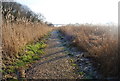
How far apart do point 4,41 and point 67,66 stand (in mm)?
2388

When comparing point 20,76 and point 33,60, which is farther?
point 33,60

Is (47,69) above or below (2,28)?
below

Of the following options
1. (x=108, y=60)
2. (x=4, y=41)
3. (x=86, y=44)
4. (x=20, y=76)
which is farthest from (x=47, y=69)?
(x=86, y=44)

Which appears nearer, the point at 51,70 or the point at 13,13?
the point at 51,70

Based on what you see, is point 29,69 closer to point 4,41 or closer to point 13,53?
point 13,53

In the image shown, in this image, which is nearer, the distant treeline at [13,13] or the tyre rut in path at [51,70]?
the tyre rut in path at [51,70]

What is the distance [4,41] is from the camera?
5281 mm

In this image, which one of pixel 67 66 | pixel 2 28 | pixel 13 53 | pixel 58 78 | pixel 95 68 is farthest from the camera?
pixel 2 28

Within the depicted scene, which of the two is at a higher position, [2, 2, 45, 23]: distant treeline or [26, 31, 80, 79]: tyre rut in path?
[2, 2, 45, 23]: distant treeline

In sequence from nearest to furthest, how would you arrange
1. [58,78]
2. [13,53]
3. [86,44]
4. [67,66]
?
[58,78] → [67,66] → [13,53] → [86,44]

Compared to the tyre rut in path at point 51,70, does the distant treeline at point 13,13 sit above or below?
above

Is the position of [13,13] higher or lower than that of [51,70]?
higher

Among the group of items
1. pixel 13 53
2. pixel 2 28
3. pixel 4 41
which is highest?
pixel 2 28

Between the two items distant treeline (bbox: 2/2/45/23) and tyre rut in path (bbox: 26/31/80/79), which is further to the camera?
distant treeline (bbox: 2/2/45/23)
